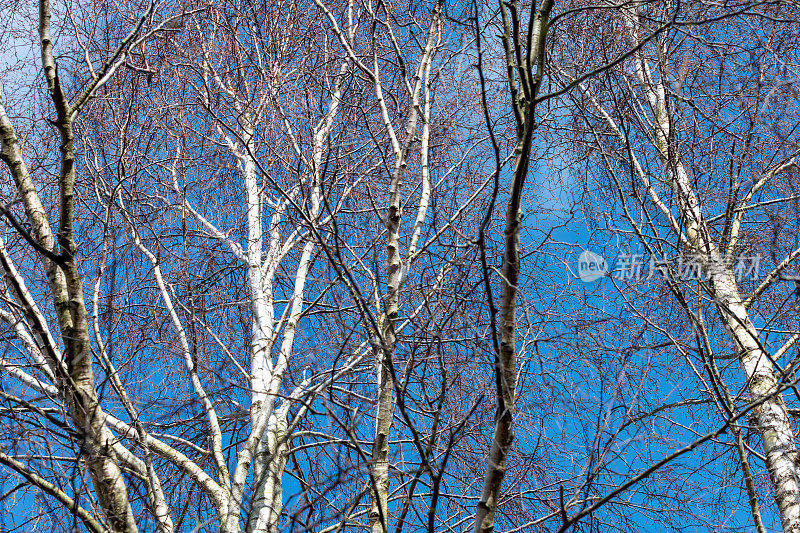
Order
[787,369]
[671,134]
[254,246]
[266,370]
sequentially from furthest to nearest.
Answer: [254,246] → [266,370] → [671,134] → [787,369]

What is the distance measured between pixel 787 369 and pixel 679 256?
1123 millimetres

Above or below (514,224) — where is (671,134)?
above

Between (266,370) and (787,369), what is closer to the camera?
(787,369)

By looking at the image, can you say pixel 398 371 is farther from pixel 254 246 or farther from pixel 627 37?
pixel 627 37

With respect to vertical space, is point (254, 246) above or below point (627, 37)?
below

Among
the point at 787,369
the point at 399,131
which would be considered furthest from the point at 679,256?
the point at 399,131

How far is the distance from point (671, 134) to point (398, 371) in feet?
7.17

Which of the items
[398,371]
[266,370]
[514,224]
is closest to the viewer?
[514,224]

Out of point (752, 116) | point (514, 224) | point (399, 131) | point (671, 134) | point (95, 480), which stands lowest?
point (95, 480)

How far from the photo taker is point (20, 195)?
323 cm

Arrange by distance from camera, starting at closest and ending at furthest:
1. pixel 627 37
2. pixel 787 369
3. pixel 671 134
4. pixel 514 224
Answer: pixel 514 224 < pixel 787 369 < pixel 671 134 < pixel 627 37

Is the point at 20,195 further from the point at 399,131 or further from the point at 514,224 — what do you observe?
the point at 399,131

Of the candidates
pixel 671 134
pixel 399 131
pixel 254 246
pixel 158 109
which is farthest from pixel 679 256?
pixel 158 109

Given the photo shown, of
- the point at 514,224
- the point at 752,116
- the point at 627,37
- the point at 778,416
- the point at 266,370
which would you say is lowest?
A: the point at 514,224
